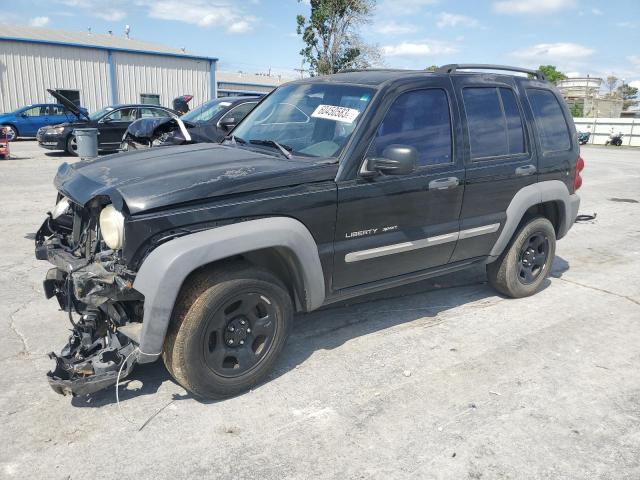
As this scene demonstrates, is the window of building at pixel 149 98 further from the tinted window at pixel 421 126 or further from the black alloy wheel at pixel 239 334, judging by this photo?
the black alloy wheel at pixel 239 334

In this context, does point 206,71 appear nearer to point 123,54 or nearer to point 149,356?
point 123,54

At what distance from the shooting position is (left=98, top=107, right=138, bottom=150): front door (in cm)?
1593

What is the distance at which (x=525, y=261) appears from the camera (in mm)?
5133

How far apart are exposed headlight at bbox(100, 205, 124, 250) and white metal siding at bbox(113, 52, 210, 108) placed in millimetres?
28405

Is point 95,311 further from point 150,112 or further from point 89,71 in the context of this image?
point 89,71

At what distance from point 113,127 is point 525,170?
14.2m

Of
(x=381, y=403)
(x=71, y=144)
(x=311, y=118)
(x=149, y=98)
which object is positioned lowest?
(x=381, y=403)

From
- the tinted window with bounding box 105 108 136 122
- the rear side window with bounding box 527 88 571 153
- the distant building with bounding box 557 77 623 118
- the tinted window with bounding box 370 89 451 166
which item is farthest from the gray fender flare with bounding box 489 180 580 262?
the distant building with bounding box 557 77 623 118

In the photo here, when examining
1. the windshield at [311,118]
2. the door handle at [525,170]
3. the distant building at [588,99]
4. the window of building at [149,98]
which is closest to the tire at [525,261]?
the door handle at [525,170]

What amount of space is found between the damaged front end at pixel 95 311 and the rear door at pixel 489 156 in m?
2.62

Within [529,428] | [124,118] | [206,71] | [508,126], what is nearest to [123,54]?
[206,71]

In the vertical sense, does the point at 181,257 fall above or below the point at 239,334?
above

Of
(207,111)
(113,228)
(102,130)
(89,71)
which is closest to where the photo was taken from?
(113,228)

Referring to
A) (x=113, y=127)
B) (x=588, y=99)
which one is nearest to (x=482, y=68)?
(x=113, y=127)
